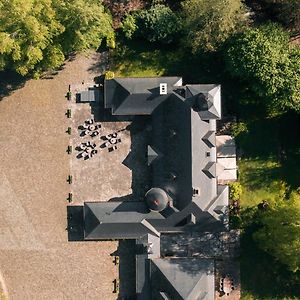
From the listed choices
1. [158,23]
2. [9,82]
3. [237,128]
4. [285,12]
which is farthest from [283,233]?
[9,82]

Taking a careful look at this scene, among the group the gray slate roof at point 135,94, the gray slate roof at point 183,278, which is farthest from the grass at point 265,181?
the gray slate roof at point 135,94

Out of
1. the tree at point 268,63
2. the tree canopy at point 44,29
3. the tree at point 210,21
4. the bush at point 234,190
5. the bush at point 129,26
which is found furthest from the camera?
the bush at point 234,190

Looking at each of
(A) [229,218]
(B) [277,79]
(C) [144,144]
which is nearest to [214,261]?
(A) [229,218]

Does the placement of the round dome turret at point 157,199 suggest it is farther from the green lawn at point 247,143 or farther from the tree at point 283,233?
the tree at point 283,233

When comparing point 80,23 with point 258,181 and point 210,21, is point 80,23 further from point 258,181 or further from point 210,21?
point 258,181

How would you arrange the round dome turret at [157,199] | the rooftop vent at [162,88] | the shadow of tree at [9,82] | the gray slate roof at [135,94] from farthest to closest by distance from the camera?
the shadow of tree at [9,82], the gray slate roof at [135,94], the rooftop vent at [162,88], the round dome turret at [157,199]

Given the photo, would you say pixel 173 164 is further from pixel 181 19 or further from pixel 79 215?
pixel 181 19
